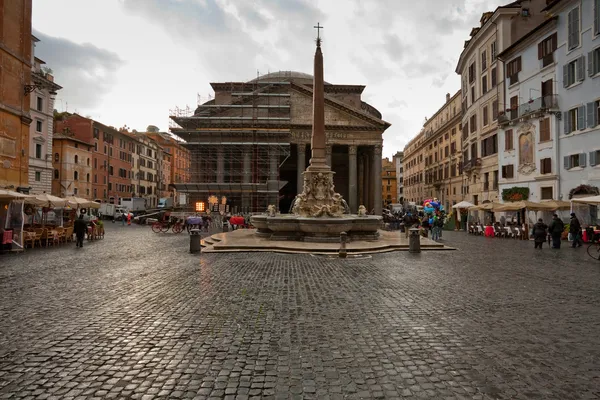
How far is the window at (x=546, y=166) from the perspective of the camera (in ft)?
83.1

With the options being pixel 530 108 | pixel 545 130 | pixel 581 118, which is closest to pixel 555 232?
pixel 581 118

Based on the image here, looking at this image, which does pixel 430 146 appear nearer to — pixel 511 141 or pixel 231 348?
pixel 511 141

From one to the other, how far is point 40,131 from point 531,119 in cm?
4034

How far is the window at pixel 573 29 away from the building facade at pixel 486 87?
285 inches

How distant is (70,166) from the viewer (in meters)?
48.2

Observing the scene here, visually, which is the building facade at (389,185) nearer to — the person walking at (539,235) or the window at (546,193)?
the window at (546,193)

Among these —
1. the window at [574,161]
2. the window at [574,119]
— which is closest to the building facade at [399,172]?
the window at [574,119]

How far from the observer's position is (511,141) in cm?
2927

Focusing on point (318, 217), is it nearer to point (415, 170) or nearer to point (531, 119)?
point (531, 119)

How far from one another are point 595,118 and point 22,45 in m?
32.2

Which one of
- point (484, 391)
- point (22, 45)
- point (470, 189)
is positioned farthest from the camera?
point (470, 189)

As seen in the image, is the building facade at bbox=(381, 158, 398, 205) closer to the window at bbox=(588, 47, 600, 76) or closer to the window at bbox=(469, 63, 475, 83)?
the window at bbox=(469, 63, 475, 83)

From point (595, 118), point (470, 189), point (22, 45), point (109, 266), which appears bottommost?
point (109, 266)

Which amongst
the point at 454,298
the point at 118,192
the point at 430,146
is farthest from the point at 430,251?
the point at 118,192
